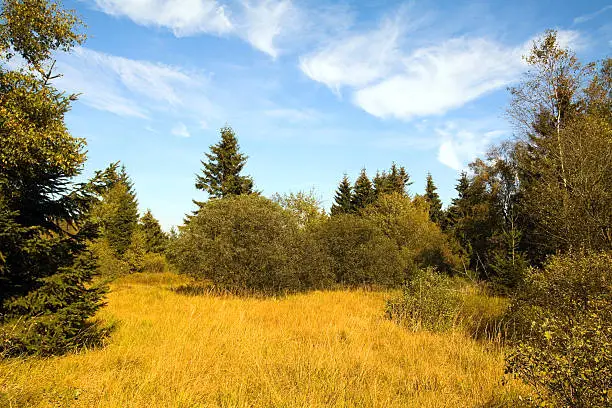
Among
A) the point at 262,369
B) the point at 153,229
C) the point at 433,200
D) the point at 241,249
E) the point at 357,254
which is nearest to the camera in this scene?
the point at 262,369

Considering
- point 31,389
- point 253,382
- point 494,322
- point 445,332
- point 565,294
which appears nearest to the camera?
point 31,389

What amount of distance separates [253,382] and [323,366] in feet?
3.78

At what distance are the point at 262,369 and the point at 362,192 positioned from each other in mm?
39346

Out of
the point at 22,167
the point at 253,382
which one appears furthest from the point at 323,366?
the point at 22,167

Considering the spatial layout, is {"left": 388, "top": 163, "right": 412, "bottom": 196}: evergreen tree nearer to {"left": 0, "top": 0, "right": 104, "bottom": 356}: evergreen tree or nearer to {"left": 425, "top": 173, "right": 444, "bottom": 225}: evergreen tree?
{"left": 425, "top": 173, "right": 444, "bottom": 225}: evergreen tree

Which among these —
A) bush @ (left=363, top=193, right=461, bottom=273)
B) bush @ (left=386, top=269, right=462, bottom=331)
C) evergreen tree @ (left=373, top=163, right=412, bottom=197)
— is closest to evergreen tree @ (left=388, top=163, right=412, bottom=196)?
evergreen tree @ (left=373, top=163, right=412, bottom=197)

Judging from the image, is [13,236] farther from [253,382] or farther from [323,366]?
[323,366]

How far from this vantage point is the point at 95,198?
6.18 metres

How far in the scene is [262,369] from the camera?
4934 mm

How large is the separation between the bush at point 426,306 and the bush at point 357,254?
7.21m

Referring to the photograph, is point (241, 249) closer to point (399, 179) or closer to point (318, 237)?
point (318, 237)

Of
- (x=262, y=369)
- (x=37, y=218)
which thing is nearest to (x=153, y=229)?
(x=37, y=218)

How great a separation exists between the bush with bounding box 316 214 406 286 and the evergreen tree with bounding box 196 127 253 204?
15293 millimetres

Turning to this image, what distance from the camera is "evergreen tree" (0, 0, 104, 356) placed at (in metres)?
5.04
